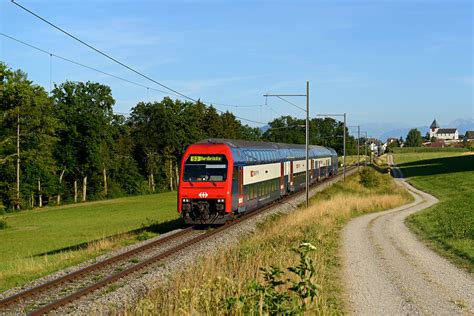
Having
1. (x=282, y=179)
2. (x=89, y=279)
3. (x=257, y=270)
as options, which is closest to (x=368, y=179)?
(x=282, y=179)

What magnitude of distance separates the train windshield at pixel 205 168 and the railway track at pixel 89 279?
330 centimetres

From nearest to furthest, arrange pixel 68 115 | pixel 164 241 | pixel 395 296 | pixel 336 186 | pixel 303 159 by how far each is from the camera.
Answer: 1. pixel 395 296
2. pixel 164 241
3. pixel 303 159
4. pixel 336 186
5. pixel 68 115

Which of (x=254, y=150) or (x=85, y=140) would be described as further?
(x=85, y=140)

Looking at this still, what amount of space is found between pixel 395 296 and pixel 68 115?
75138 millimetres

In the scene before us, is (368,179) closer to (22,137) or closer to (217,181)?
(22,137)

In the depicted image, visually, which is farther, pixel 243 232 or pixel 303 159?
pixel 303 159

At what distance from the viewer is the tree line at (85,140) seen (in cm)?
6425

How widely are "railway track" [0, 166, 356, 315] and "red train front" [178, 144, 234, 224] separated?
2.52 m

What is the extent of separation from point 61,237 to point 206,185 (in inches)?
576

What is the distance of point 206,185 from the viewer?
82.6ft

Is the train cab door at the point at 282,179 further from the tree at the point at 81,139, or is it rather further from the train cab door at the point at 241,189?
the tree at the point at 81,139

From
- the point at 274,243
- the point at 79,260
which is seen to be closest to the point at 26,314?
the point at 79,260

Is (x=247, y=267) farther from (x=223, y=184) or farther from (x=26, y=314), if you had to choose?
(x=223, y=184)

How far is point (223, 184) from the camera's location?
82.4 ft
